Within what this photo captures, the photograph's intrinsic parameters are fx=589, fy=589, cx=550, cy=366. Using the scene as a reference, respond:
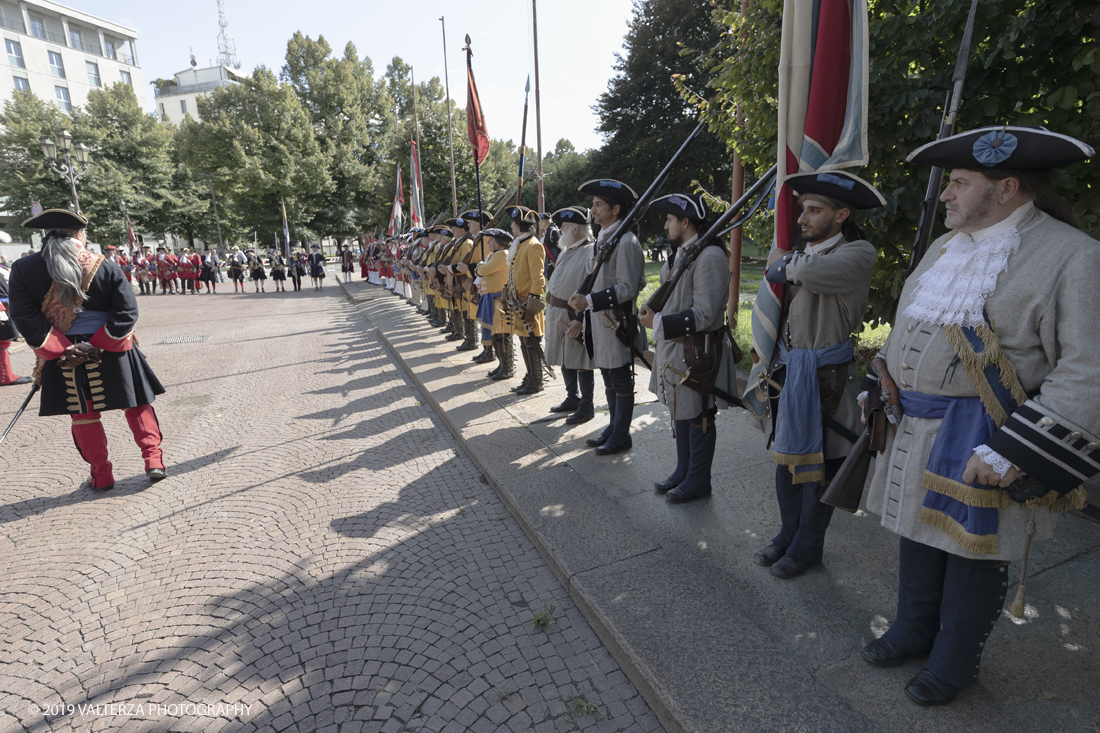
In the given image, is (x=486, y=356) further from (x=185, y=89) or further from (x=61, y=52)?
(x=185, y=89)

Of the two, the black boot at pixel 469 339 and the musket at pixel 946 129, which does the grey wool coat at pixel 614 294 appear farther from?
the black boot at pixel 469 339

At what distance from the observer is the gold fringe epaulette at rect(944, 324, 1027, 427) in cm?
188

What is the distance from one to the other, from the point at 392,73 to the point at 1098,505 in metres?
51.3

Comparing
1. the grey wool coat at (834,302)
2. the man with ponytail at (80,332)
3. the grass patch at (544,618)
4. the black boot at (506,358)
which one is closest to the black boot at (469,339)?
the black boot at (506,358)

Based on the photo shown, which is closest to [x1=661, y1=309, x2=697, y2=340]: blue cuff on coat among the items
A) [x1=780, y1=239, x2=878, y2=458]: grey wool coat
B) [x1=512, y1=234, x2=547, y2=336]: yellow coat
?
[x1=780, y1=239, x2=878, y2=458]: grey wool coat

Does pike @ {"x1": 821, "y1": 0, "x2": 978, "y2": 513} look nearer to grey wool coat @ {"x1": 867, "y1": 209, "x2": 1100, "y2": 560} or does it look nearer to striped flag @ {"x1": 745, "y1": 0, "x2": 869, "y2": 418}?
grey wool coat @ {"x1": 867, "y1": 209, "x2": 1100, "y2": 560}

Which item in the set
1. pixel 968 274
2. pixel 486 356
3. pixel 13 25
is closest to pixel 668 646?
pixel 968 274

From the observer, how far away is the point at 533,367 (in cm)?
696

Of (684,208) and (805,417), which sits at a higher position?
(684,208)

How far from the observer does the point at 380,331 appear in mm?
13023

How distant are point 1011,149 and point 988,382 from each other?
2.37ft

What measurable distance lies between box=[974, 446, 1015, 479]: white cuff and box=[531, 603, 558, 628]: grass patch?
2.04 meters

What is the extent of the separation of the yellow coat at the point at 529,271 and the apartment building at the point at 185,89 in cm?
10055

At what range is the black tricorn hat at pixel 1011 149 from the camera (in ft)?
5.66
